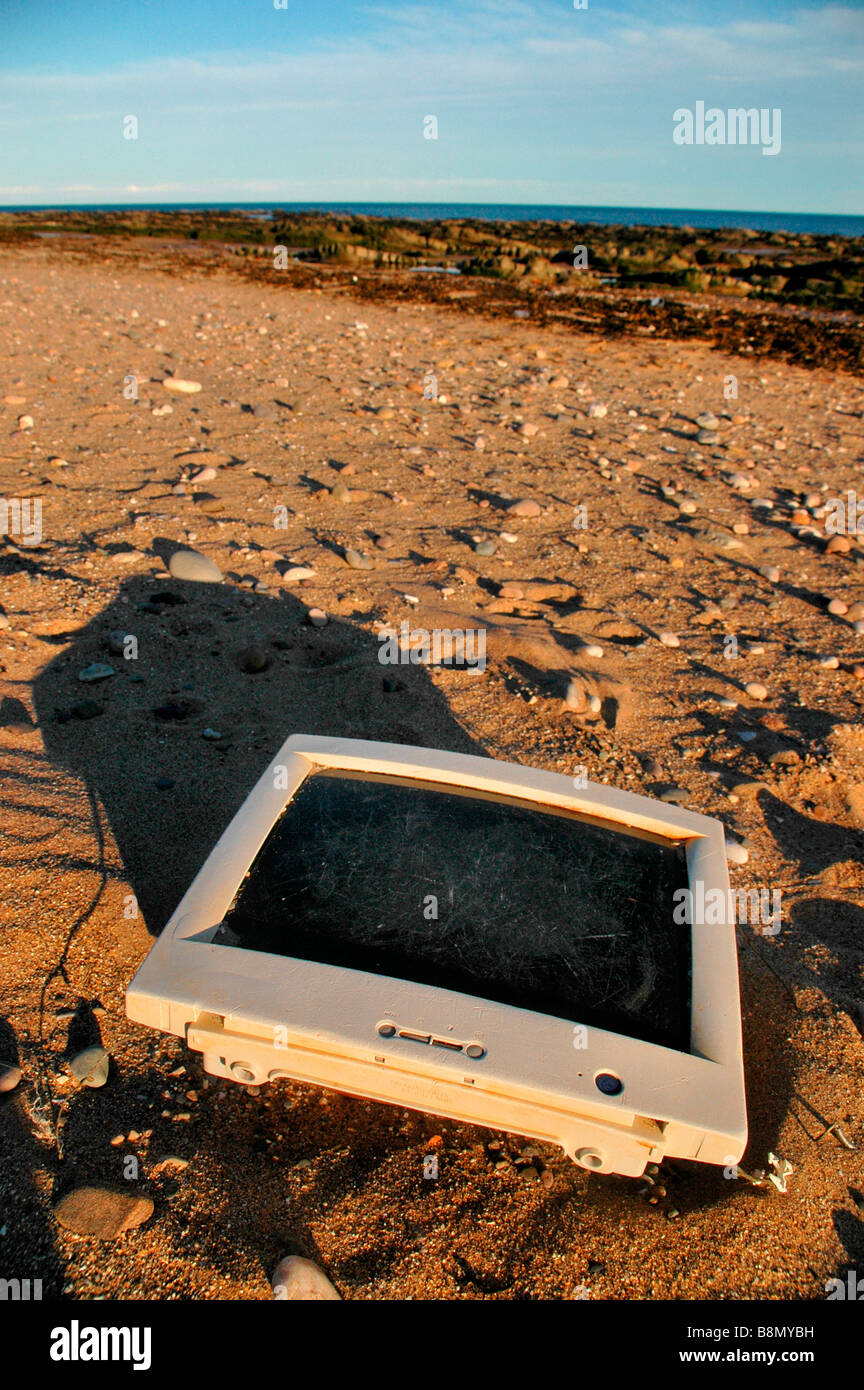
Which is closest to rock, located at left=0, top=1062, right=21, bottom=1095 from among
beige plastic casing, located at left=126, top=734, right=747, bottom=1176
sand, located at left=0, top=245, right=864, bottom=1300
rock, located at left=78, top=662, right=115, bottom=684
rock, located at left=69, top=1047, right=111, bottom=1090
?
sand, located at left=0, top=245, right=864, bottom=1300

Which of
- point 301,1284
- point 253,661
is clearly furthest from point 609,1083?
point 253,661

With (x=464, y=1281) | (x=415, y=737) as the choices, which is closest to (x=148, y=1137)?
(x=464, y=1281)

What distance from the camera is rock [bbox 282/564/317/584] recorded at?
5.07m

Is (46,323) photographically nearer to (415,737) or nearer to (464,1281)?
(415,737)

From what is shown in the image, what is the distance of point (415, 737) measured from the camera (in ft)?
12.7

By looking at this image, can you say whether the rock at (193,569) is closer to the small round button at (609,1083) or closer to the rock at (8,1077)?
the rock at (8,1077)

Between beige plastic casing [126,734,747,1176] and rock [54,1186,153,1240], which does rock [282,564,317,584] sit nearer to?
beige plastic casing [126,734,747,1176]

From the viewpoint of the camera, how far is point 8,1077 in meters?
2.19

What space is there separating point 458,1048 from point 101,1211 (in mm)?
1005

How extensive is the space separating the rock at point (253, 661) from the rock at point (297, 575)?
85cm

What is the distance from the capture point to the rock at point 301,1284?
1812mm

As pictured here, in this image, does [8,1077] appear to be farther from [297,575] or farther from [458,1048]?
[297,575]

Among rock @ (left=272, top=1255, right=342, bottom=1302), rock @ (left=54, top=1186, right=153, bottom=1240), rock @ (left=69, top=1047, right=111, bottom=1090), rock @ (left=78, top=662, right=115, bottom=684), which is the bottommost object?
rock @ (left=272, top=1255, right=342, bottom=1302)

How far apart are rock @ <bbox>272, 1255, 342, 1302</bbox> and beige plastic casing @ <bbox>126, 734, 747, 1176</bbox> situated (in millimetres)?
399
